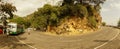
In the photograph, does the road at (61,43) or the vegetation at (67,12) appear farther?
the vegetation at (67,12)

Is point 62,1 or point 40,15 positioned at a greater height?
point 62,1

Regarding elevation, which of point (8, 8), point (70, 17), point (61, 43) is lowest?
point (61, 43)

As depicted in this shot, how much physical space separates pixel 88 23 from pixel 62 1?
35.0 ft

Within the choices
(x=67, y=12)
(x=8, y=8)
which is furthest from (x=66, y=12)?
(x=8, y=8)

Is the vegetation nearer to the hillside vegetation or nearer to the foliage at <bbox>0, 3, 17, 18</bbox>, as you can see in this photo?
the hillside vegetation

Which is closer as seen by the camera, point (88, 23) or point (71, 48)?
point (71, 48)

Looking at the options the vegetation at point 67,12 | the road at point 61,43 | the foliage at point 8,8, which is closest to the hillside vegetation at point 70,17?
the vegetation at point 67,12

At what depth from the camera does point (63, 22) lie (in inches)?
2805

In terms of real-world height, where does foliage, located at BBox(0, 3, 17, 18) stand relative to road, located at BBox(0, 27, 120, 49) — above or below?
above

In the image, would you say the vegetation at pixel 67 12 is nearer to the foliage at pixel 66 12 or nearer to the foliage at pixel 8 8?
the foliage at pixel 66 12

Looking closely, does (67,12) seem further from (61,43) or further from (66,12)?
(61,43)

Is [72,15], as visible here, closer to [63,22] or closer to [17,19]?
[63,22]

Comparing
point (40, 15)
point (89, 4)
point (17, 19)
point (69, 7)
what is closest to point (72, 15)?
point (69, 7)

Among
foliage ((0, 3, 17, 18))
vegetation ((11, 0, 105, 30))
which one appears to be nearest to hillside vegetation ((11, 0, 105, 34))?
vegetation ((11, 0, 105, 30))
